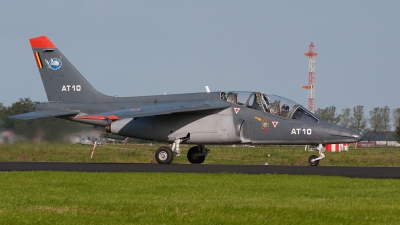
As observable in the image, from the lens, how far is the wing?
22484 mm

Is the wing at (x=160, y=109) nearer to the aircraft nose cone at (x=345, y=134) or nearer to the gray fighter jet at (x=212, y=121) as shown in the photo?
the gray fighter jet at (x=212, y=121)

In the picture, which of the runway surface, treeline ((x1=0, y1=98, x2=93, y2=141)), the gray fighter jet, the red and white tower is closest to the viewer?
the runway surface

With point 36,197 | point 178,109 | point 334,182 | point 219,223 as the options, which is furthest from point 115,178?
point 178,109

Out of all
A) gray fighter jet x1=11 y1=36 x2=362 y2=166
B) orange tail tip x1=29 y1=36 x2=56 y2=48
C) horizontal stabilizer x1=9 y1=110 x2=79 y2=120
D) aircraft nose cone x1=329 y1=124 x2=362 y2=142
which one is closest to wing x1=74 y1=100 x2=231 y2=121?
gray fighter jet x1=11 y1=36 x2=362 y2=166

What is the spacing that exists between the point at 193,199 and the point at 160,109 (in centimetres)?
1204

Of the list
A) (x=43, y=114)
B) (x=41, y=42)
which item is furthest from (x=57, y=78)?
(x=43, y=114)

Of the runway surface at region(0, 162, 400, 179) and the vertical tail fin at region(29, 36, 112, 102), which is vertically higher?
the vertical tail fin at region(29, 36, 112, 102)

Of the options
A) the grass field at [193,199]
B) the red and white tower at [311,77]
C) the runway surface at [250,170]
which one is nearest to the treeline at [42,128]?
the runway surface at [250,170]

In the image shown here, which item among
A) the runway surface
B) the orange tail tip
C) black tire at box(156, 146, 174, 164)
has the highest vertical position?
the orange tail tip

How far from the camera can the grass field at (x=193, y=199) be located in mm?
9297

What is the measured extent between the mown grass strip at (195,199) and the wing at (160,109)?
690 centimetres

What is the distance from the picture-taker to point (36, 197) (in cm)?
1137

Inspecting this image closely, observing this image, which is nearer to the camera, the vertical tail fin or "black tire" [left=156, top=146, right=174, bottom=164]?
"black tire" [left=156, top=146, right=174, bottom=164]

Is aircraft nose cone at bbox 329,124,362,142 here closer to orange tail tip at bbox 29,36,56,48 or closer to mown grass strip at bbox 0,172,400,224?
mown grass strip at bbox 0,172,400,224
